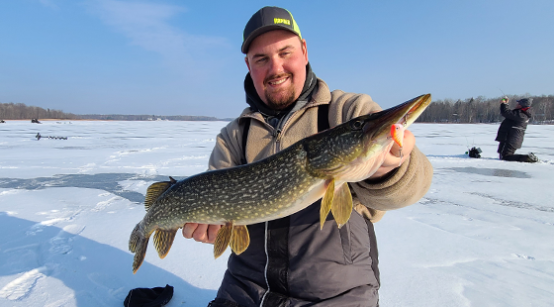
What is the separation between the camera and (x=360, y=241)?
6.07ft

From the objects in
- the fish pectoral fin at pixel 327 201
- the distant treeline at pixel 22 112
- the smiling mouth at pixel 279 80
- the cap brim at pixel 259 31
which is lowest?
the fish pectoral fin at pixel 327 201

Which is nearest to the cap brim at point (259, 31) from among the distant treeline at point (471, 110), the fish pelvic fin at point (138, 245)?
the fish pelvic fin at point (138, 245)

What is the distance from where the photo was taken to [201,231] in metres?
2.06

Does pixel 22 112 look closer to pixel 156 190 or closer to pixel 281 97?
pixel 156 190

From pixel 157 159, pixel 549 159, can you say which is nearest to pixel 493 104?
pixel 549 159

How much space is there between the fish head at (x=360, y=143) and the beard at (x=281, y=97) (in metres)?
0.71

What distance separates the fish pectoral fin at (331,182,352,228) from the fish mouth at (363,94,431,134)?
40 cm

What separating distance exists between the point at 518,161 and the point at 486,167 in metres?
1.48

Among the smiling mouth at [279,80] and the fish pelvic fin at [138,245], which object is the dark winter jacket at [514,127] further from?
the fish pelvic fin at [138,245]

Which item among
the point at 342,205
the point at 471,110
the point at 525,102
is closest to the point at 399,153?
the point at 342,205

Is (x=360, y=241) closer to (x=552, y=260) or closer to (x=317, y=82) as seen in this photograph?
(x=317, y=82)

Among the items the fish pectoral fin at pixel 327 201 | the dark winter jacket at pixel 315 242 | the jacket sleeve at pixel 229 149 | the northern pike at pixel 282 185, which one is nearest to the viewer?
the northern pike at pixel 282 185

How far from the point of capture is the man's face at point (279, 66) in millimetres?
2178

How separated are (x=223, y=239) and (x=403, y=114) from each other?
1369 mm
